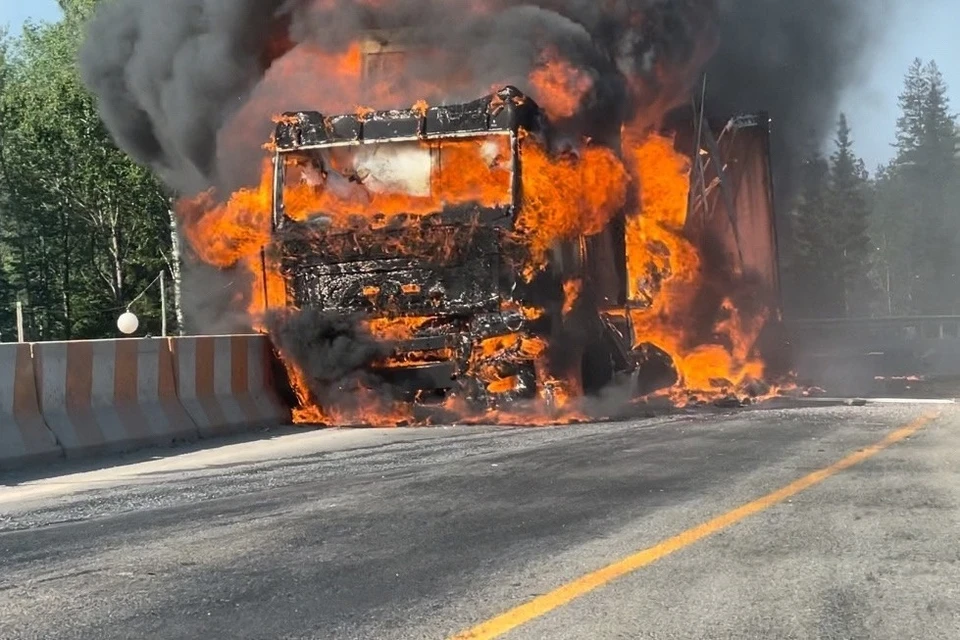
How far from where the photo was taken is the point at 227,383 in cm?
1195

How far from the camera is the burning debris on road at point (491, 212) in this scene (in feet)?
37.2

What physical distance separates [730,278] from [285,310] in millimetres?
6136

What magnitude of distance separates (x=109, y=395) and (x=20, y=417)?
1027 millimetres

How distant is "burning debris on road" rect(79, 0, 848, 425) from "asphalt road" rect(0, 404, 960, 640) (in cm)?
217

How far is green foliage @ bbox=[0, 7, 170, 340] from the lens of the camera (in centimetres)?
2847

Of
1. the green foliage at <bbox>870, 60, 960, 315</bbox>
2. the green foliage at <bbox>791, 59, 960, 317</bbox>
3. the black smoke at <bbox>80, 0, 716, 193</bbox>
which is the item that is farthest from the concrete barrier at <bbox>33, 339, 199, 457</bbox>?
the green foliage at <bbox>870, 60, 960, 315</bbox>

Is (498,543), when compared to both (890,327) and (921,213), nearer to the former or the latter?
(890,327)

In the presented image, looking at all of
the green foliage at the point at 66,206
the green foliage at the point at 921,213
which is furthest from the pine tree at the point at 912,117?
the green foliage at the point at 66,206

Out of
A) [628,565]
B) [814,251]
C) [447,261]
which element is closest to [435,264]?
[447,261]

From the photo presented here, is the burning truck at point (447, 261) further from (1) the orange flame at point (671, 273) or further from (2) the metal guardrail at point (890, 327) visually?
(2) the metal guardrail at point (890, 327)

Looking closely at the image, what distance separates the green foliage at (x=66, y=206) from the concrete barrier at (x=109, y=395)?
51.8ft

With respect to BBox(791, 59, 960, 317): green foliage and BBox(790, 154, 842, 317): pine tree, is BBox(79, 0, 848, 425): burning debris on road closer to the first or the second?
BBox(790, 154, 842, 317): pine tree

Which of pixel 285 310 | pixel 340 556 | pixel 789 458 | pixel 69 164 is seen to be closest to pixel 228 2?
pixel 285 310

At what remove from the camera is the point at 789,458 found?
28.3ft
